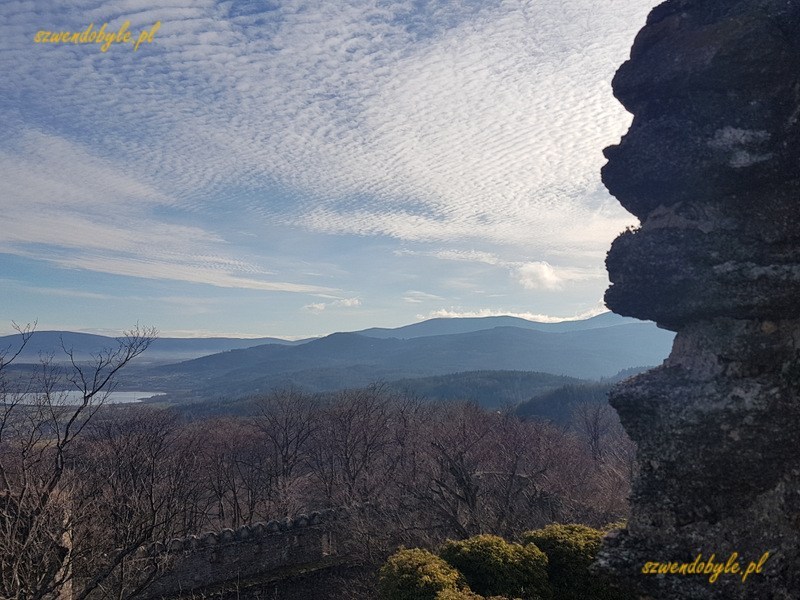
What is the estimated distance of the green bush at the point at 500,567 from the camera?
11.2 m

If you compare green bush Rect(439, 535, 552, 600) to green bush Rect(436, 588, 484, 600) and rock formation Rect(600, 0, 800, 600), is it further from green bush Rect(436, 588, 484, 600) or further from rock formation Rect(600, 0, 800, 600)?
rock formation Rect(600, 0, 800, 600)

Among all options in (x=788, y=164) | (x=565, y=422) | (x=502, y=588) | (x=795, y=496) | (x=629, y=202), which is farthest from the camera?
(x=565, y=422)

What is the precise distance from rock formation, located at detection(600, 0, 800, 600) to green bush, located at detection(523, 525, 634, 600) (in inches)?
220

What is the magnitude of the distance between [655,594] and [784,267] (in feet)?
14.1

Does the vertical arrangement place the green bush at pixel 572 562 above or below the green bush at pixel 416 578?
below

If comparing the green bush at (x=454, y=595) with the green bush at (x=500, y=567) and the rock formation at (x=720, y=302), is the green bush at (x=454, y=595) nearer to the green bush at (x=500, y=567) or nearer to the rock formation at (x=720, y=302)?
the green bush at (x=500, y=567)

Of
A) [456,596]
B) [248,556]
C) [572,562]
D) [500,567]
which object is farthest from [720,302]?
[248,556]

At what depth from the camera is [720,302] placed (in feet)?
21.9

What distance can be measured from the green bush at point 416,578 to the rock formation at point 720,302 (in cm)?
443

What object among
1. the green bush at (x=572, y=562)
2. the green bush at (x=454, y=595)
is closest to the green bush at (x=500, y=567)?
the green bush at (x=572, y=562)

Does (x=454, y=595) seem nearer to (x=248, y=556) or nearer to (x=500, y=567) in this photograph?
(x=500, y=567)

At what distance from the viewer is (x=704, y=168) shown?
6.84 m

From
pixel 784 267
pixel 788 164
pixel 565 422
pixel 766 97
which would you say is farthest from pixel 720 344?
pixel 565 422

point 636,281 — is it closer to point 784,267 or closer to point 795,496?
point 784,267
